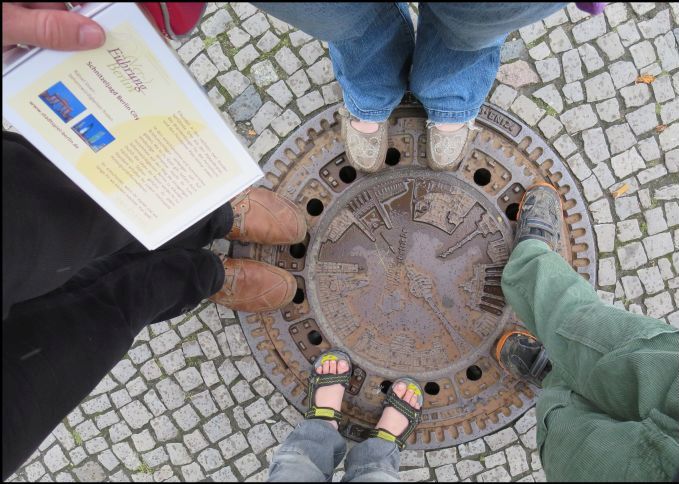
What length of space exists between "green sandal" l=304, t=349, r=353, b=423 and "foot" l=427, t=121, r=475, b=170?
1071 millimetres

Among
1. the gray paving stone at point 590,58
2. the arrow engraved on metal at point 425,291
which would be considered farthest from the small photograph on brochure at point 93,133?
the gray paving stone at point 590,58

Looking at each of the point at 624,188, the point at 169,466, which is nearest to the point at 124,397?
the point at 169,466

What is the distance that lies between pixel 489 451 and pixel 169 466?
5.58 ft

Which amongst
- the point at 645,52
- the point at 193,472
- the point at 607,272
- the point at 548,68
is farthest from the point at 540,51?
the point at 193,472

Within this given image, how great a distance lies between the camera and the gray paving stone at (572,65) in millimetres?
2502

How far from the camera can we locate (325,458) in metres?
2.10

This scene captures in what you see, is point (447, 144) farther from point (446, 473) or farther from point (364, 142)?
point (446, 473)

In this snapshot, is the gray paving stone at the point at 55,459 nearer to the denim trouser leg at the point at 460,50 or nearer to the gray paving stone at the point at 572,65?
the denim trouser leg at the point at 460,50

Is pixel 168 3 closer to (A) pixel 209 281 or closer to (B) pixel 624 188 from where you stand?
(A) pixel 209 281

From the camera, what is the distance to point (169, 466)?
2.61 meters

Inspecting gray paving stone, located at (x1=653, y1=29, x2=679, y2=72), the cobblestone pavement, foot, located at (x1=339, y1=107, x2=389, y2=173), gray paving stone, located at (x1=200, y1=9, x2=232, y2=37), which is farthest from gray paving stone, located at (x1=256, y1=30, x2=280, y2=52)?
gray paving stone, located at (x1=653, y1=29, x2=679, y2=72)

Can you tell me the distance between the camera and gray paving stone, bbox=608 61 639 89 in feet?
8.18

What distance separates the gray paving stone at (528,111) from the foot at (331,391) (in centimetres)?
157

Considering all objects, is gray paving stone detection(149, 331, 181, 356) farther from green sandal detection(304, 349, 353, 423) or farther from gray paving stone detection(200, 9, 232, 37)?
gray paving stone detection(200, 9, 232, 37)
